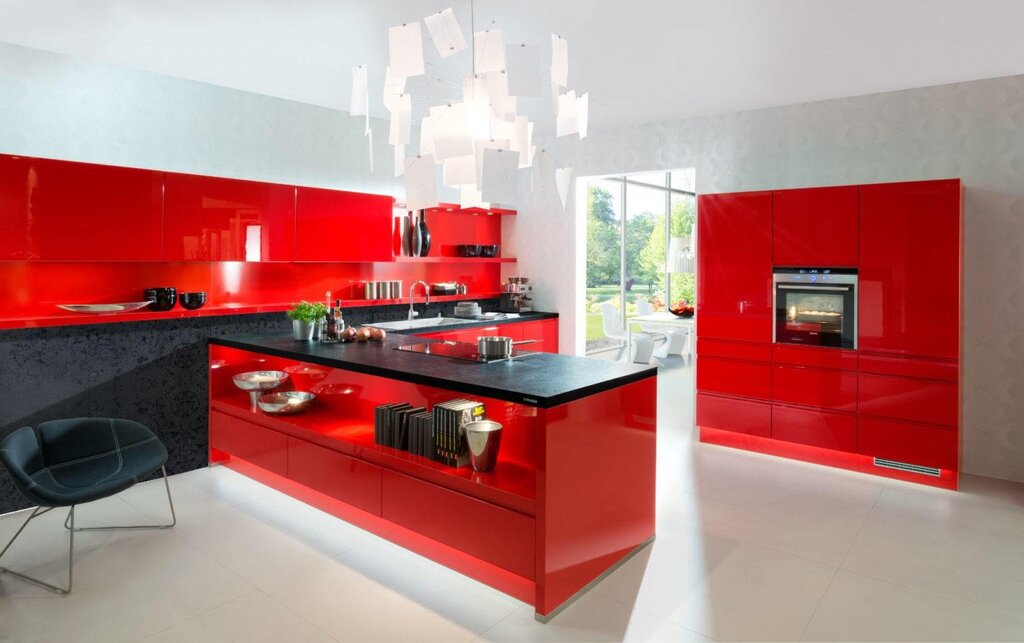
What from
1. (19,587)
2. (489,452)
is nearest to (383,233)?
(489,452)

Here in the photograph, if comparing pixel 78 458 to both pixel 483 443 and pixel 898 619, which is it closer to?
pixel 483 443

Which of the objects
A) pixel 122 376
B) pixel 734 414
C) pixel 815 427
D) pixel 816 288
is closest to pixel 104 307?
pixel 122 376

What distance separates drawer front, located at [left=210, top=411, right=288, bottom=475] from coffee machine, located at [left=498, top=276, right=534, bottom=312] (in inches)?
120

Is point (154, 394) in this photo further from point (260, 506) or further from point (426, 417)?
point (426, 417)

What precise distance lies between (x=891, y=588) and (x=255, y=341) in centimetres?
372

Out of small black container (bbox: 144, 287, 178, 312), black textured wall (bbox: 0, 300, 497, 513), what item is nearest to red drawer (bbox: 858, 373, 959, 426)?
black textured wall (bbox: 0, 300, 497, 513)

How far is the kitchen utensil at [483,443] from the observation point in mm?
2770

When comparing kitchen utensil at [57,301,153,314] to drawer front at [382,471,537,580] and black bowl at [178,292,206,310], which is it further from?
drawer front at [382,471,537,580]

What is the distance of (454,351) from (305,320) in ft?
3.74

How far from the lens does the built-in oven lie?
4348 mm

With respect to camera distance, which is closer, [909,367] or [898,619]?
[898,619]

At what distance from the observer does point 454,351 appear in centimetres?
362

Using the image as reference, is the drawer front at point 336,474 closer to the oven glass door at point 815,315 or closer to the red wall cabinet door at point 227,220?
the red wall cabinet door at point 227,220

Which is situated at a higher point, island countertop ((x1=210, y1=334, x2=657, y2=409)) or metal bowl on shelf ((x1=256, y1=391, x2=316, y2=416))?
island countertop ((x1=210, y1=334, x2=657, y2=409))
